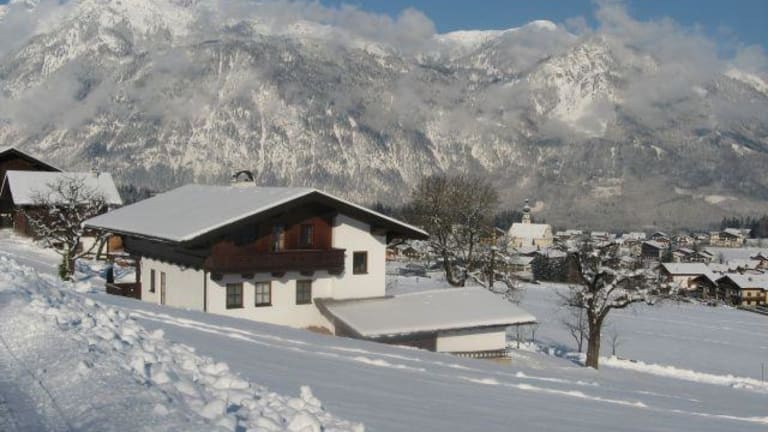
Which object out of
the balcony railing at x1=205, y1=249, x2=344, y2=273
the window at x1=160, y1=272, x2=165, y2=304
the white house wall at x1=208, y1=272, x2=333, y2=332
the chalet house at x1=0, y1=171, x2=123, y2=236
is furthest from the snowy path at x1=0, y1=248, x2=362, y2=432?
the chalet house at x1=0, y1=171, x2=123, y2=236

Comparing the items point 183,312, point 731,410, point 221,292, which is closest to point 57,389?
point 183,312

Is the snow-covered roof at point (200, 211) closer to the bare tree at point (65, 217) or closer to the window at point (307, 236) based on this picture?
the window at point (307, 236)

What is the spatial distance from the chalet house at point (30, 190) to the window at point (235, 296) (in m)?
35.5

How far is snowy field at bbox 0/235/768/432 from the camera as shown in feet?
22.6

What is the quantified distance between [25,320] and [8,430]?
13.3 feet

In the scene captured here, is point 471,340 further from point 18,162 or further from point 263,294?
point 18,162

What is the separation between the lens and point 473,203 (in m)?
51.3

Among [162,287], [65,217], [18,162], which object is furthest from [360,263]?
[18,162]

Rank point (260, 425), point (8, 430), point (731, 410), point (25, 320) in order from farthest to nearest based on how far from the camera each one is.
A: point (731, 410), point (25, 320), point (260, 425), point (8, 430)

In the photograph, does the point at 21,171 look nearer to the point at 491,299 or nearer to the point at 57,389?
the point at 491,299

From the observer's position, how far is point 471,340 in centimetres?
3050

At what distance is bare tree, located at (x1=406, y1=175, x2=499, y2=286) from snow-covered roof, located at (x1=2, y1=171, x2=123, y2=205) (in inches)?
1118

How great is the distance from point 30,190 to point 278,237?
41207 mm

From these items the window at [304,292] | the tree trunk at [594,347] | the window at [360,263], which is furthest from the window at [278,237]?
the tree trunk at [594,347]
